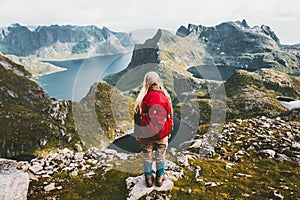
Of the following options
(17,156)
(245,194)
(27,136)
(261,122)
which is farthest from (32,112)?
(245,194)

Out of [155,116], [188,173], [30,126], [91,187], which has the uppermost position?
[155,116]

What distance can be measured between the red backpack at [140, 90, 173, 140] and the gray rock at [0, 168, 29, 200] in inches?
290

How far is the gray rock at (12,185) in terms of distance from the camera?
13.2 meters

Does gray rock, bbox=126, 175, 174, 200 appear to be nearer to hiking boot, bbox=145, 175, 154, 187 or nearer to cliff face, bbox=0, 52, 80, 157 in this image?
hiking boot, bbox=145, 175, 154, 187

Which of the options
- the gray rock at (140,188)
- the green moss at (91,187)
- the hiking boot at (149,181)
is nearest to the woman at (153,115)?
the hiking boot at (149,181)

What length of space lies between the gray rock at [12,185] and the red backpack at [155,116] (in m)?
7.36

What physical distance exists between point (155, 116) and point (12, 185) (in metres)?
8.50

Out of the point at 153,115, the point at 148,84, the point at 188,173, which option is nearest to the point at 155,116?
the point at 153,115

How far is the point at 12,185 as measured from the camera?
13.7 metres

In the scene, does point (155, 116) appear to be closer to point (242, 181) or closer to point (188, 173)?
point (188, 173)

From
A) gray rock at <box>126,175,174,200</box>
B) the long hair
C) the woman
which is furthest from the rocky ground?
the long hair

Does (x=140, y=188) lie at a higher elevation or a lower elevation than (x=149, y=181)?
lower

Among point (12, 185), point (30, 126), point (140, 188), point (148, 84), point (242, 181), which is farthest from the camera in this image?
point (30, 126)

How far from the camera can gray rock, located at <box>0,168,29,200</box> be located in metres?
13.2
